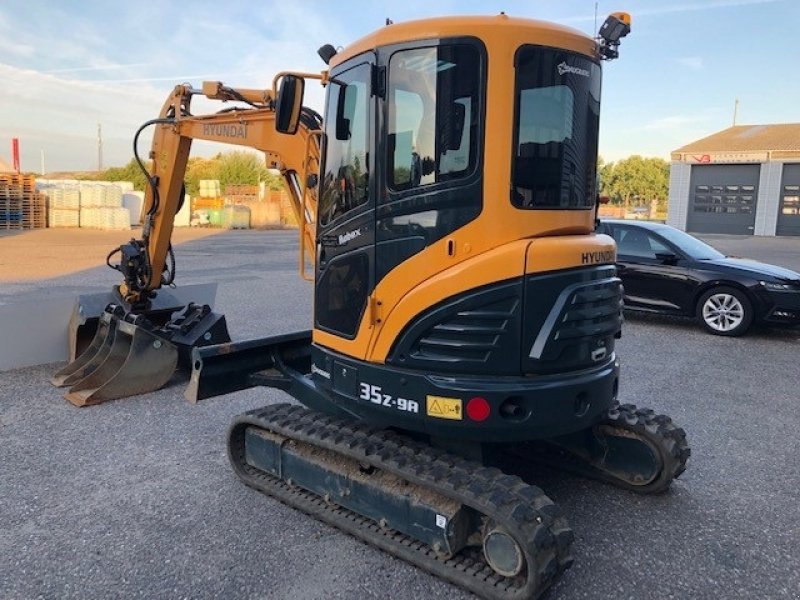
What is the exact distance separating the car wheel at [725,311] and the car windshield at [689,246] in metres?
0.72

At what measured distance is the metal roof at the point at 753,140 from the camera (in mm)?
35062

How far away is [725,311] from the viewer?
911 centimetres

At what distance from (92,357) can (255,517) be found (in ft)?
12.0

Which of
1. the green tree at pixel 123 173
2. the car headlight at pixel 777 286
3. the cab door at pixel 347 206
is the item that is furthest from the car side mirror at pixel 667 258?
the green tree at pixel 123 173

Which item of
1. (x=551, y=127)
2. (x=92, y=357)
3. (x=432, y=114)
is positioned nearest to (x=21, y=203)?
(x=92, y=357)

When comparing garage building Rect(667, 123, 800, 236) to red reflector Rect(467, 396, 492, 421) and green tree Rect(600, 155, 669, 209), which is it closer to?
red reflector Rect(467, 396, 492, 421)

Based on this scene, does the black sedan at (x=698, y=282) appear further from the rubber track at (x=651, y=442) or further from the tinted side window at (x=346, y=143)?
the tinted side window at (x=346, y=143)

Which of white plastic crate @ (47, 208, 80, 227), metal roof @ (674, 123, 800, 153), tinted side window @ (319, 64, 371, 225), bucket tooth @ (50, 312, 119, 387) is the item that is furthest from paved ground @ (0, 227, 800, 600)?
metal roof @ (674, 123, 800, 153)

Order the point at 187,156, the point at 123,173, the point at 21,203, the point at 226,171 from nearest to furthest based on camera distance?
the point at 187,156, the point at 21,203, the point at 123,173, the point at 226,171

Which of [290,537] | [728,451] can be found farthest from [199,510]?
[728,451]

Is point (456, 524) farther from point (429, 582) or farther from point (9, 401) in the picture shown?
point (9, 401)

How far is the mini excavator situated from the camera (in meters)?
3.14

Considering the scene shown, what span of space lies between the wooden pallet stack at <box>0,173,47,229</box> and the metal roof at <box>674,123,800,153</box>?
34107 mm

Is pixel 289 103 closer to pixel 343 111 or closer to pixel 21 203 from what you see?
pixel 343 111
